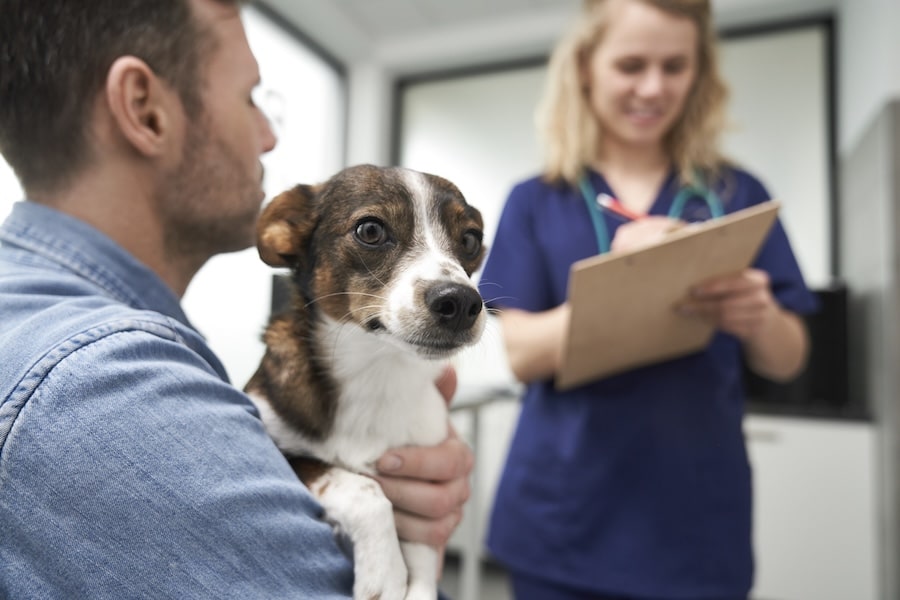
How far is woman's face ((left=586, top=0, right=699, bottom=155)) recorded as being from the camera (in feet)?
3.59

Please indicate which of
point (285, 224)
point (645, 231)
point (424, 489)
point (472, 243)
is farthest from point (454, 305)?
point (645, 231)

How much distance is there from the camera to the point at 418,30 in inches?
33.0

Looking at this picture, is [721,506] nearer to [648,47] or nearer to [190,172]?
[648,47]

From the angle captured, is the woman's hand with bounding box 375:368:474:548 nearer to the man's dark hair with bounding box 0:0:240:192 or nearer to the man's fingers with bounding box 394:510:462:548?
the man's fingers with bounding box 394:510:462:548

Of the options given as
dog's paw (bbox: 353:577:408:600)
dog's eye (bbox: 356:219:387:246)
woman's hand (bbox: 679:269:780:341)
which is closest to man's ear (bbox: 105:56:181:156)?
dog's eye (bbox: 356:219:387:246)

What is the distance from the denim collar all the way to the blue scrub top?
0.62m

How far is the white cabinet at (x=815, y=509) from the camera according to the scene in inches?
127

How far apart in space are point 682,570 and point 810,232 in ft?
11.8

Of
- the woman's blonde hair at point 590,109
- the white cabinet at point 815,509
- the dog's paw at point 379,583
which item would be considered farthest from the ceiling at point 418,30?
the white cabinet at point 815,509

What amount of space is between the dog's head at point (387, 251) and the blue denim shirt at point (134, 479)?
0.17m

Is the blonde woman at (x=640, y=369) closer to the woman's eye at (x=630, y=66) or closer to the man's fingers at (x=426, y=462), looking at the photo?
the woman's eye at (x=630, y=66)

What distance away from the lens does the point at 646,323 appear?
3.91 ft

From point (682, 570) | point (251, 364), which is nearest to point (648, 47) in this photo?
point (251, 364)

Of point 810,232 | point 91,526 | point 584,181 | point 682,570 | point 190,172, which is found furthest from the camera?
point 810,232
